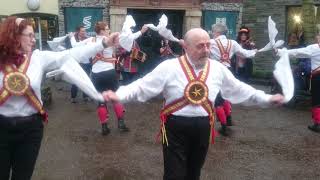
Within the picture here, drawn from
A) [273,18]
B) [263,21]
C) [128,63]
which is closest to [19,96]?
[128,63]

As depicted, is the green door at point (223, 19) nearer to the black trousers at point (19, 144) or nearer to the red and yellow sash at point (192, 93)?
the red and yellow sash at point (192, 93)

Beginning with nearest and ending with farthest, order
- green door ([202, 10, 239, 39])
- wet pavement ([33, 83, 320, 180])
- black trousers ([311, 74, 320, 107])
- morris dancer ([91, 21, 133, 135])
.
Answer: wet pavement ([33, 83, 320, 180])
morris dancer ([91, 21, 133, 135])
black trousers ([311, 74, 320, 107])
green door ([202, 10, 239, 39])

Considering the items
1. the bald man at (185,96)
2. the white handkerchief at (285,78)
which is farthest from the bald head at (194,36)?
the white handkerchief at (285,78)

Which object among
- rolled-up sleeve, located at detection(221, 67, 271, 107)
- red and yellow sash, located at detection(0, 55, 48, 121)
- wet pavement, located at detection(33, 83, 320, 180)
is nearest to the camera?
red and yellow sash, located at detection(0, 55, 48, 121)

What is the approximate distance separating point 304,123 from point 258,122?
34.8 inches

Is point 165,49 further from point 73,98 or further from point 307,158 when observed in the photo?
point 307,158

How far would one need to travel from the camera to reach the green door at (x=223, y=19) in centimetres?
1814

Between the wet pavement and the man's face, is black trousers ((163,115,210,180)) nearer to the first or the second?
the man's face

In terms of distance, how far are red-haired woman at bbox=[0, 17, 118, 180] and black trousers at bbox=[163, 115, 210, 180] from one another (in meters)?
0.75

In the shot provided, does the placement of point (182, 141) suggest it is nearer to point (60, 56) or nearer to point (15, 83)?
point (60, 56)

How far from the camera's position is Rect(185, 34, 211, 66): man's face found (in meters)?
4.46

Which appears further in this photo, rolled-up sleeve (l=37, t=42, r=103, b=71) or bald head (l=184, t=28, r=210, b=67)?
bald head (l=184, t=28, r=210, b=67)

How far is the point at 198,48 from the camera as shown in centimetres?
448

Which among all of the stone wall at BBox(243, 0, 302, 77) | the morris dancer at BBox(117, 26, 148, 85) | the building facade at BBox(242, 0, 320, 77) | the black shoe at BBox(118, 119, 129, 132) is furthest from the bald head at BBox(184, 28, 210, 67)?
the stone wall at BBox(243, 0, 302, 77)
